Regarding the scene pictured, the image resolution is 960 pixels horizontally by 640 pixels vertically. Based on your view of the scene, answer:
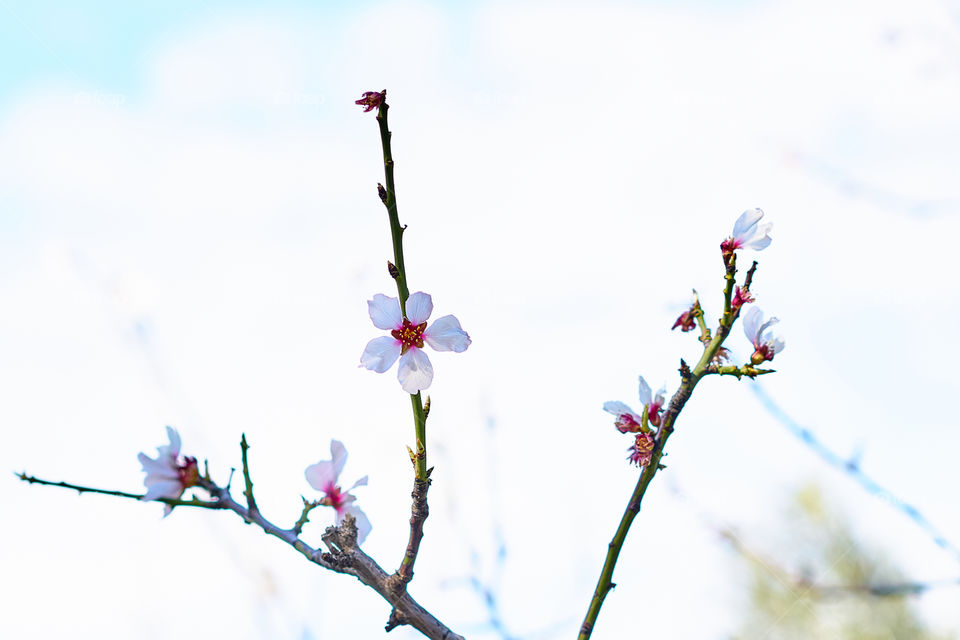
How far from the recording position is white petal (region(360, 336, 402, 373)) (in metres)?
0.86

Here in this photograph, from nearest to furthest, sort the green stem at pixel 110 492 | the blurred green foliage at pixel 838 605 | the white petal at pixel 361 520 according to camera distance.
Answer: the green stem at pixel 110 492
the white petal at pixel 361 520
the blurred green foliage at pixel 838 605

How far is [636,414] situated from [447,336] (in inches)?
9.8

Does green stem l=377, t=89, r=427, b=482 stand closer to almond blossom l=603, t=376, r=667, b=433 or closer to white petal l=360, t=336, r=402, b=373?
white petal l=360, t=336, r=402, b=373

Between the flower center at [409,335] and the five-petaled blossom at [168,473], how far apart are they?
233 mm

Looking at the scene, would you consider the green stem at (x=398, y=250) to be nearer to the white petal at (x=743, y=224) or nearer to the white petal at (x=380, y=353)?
the white petal at (x=380, y=353)

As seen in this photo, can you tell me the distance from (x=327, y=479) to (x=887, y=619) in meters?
8.46

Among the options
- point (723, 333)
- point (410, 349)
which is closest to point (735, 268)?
point (723, 333)

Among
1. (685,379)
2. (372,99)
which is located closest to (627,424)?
(685,379)

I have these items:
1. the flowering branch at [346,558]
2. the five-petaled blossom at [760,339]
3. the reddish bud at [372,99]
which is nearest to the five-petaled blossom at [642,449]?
the five-petaled blossom at [760,339]

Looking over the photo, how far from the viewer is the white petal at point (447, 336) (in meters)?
0.88

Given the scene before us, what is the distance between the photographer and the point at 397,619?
798mm

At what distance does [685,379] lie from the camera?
0.85 metres

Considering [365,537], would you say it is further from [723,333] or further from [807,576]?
[807,576]

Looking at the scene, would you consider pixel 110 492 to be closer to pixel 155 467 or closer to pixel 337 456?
pixel 155 467
